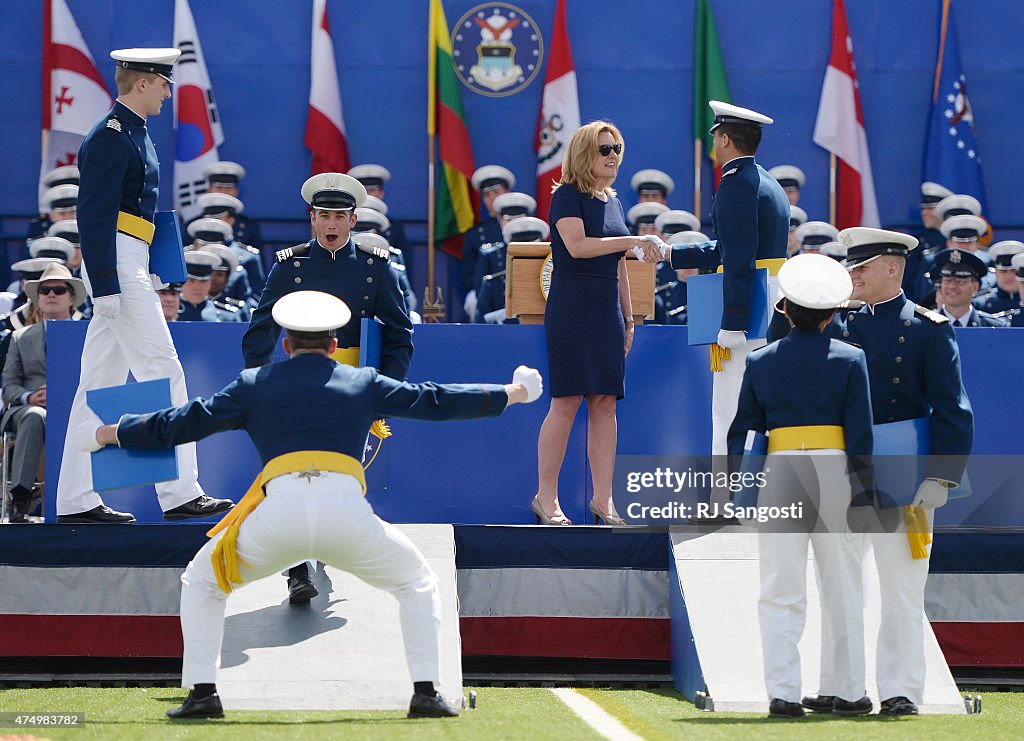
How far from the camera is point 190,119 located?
12.9m

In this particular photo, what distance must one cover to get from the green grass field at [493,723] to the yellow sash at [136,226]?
6.47 ft

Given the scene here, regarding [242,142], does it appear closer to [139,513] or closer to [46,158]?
[46,158]

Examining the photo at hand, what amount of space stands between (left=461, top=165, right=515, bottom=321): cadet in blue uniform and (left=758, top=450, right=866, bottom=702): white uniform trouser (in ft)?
18.1

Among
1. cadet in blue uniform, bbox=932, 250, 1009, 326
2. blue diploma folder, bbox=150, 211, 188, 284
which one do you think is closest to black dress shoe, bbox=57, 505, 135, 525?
blue diploma folder, bbox=150, 211, 188, 284

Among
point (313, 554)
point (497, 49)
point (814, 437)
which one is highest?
point (497, 49)

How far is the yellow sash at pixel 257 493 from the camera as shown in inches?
206

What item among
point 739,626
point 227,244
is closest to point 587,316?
point 739,626

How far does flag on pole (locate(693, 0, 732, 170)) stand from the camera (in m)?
13.2

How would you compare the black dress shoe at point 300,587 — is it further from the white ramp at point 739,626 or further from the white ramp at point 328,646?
the white ramp at point 739,626

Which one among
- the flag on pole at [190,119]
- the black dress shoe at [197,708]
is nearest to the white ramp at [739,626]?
the black dress shoe at [197,708]

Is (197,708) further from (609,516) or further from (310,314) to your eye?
(609,516)

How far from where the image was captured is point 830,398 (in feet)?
18.3

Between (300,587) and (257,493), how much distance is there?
154cm

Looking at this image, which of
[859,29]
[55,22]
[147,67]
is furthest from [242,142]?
[147,67]
